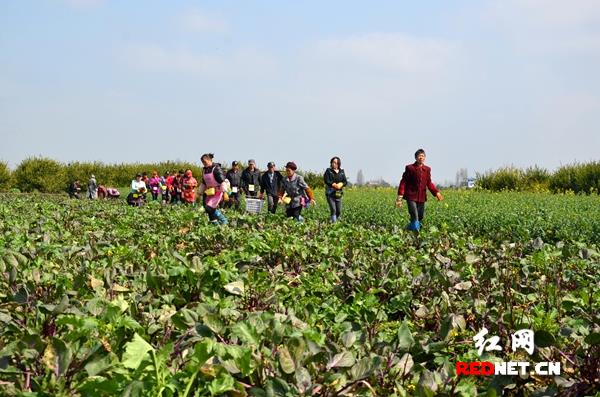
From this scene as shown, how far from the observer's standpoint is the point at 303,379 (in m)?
2.37

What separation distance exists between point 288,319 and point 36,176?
56.4 metres

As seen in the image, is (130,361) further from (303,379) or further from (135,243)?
(135,243)

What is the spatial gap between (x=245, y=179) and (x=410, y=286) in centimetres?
1751

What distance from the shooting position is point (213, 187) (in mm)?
14234

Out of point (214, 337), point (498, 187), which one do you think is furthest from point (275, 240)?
point (498, 187)

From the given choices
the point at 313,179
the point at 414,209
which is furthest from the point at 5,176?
the point at 414,209

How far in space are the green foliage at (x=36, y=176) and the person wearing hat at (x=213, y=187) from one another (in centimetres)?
4498

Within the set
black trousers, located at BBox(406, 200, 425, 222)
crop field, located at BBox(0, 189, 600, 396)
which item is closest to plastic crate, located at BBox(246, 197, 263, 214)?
black trousers, located at BBox(406, 200, 425, 222)

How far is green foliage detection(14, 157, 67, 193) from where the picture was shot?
55.4 meters

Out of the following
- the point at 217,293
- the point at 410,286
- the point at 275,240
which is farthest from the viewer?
the point at 275,240

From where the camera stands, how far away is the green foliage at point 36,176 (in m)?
55.4

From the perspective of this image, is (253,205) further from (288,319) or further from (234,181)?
(288,319)

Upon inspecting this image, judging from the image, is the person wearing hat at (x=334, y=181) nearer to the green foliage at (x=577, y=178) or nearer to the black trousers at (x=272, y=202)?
the black trousers at (x=272, y=202)

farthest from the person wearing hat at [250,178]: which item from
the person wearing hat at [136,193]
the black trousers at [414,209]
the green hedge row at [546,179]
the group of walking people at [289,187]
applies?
the green hedge row at [546,179]
